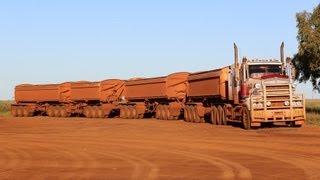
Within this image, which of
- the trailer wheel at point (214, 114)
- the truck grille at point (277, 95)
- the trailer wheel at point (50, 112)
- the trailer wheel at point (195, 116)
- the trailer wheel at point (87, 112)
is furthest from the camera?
the trailer wheel at point (50, 112)

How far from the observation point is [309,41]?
4584 cm

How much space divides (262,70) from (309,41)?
19463 millimetres

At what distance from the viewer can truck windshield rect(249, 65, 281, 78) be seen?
27625mm

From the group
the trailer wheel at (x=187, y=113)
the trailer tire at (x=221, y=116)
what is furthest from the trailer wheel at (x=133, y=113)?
the trailer tire at (x=221, y=116)

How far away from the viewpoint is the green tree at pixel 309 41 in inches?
1797

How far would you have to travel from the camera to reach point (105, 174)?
41.8ft

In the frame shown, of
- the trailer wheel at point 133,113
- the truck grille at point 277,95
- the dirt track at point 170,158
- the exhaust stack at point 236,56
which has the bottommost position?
the dirt track at point 170,158

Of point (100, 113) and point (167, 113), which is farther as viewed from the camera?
point (100, 113)

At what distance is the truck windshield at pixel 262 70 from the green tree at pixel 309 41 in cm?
1851

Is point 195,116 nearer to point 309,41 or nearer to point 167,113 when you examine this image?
point 167,113

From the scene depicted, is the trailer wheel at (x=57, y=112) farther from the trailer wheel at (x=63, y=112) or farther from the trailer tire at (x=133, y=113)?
the trailer tire at (x=133, y=113)

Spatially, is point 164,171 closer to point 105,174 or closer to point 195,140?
point 105,174

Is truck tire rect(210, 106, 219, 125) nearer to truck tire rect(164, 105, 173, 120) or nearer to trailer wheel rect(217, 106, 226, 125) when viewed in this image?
trailer wheel rect(217, 106, 226, 125)

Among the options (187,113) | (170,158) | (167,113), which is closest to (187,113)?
(187,113)
